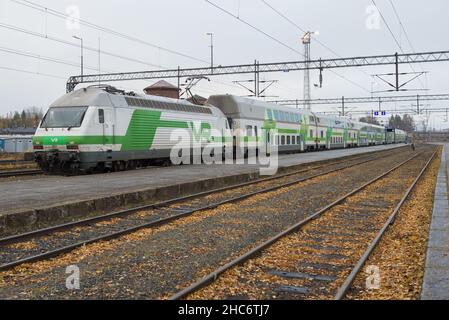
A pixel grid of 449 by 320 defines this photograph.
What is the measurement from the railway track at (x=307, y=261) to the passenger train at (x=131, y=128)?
9.96 meters

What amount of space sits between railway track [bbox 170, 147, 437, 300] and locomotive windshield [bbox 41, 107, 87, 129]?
10.3 m

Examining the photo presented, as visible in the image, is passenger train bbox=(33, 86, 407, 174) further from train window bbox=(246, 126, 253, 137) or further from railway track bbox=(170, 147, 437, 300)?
railway track bbox=(170, 147, 437, 300)

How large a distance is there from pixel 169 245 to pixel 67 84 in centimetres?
3675

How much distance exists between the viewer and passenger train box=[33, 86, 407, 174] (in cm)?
1773

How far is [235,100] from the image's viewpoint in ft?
96.8

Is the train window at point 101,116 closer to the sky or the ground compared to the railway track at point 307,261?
closer to the sky

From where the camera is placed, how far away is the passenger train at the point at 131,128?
17734 mm

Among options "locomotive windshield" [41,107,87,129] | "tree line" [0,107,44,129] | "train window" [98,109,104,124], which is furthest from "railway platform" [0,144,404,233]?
"tree line" [0,107,44,129]

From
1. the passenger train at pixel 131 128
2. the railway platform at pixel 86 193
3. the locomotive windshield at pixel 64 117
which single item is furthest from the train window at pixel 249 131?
the locomotive windshield at pixel 64 117

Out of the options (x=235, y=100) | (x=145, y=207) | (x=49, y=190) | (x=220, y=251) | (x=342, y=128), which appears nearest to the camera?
(x=220, y=251)

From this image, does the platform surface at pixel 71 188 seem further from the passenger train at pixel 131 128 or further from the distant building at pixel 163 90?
the distant building at pixel 163 90
